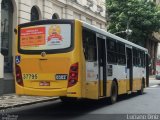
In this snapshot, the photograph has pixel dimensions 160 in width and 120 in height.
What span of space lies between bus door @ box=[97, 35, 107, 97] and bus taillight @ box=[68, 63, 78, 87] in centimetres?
237

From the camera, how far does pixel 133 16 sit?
5366cm

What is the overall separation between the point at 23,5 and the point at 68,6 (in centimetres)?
691

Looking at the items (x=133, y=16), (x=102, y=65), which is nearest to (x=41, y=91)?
(x=102, y=65)

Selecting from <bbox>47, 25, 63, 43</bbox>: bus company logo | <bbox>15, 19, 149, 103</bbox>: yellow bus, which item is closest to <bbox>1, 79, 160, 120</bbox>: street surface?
<bbox>15, 19, 149, 103</bbox>: yellow bus

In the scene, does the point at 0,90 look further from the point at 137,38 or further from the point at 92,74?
the point at 137,38

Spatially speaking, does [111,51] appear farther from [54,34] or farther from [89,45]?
[54,34]

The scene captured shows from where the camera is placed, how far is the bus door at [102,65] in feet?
53.1

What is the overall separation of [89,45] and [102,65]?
188 centimetres

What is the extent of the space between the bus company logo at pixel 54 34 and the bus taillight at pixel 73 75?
3.40 feet

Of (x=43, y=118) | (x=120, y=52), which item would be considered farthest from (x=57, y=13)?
(x=43, y=118)

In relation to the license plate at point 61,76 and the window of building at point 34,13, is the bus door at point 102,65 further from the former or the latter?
the window of building at point 34,13

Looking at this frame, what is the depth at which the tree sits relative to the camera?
53312 mm

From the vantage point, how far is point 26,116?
13.8m

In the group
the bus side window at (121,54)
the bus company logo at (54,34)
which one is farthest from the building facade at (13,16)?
the bus company logo at (54,34)
